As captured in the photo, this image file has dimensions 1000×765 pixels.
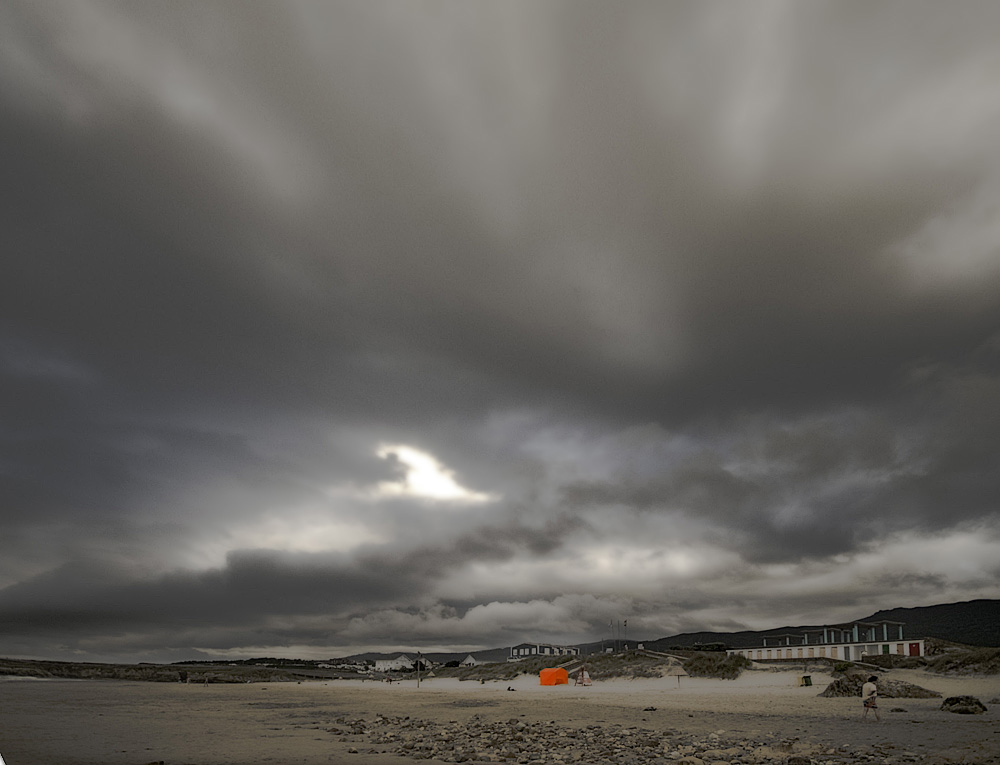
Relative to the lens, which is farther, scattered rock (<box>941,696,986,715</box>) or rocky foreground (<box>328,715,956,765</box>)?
scattered rock (<box>941,696,986,715</box>)

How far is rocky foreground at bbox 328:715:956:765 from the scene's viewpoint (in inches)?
703

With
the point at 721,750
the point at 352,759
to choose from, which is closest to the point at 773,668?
the point at 721,750

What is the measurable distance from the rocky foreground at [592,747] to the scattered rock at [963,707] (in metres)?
15.1

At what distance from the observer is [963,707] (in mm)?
31188

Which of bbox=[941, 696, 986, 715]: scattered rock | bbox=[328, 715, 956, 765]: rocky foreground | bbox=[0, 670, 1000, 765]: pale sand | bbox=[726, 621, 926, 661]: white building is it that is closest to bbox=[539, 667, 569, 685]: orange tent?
bbox=[726, 621, 926, 661]: white building

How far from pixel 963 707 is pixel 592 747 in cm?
2281

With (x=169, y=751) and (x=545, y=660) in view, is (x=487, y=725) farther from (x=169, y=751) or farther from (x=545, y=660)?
(x=545, y=660)

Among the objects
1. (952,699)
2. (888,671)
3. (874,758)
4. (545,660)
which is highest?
(874,758)

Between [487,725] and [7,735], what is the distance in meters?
20.2

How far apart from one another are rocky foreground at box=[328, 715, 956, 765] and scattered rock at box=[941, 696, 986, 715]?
15125 mm

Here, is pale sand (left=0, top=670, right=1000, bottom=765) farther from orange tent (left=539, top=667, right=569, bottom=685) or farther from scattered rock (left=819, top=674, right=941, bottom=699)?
orange tent (left=539, top=667, right=569, bottom=685)

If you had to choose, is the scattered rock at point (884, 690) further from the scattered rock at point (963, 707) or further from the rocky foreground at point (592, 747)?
the rocky foreground at point (592, 747)

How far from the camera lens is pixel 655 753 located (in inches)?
763

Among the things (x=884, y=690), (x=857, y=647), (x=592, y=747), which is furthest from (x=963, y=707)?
(x=857, y=647)
